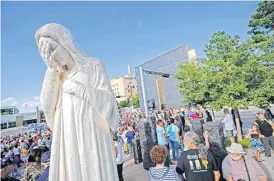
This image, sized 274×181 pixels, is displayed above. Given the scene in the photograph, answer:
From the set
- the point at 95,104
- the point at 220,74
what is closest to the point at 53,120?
the point at 95,104

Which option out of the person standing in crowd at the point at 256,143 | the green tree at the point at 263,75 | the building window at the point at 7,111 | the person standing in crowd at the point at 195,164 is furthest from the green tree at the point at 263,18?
the building window at the point at 7,111

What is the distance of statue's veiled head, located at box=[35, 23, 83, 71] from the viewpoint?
1.73 metres

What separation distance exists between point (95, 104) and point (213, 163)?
298cm

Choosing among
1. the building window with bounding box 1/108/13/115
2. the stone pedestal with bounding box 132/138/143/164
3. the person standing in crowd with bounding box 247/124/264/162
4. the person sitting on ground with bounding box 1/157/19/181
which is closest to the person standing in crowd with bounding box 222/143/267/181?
the person sitting on ground with bounding box 1/157/19/181

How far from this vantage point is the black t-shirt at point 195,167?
340cm

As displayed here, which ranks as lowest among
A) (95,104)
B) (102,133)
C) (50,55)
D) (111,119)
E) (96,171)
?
(96,171)

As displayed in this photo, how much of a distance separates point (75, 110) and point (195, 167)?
2526mm

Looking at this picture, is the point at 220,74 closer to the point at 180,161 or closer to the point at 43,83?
the point at 180,161

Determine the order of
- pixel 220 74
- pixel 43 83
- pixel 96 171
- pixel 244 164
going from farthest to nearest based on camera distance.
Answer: pixel 220 74 → pixel 244 164 → pixel 43 83 → pixel 96 171

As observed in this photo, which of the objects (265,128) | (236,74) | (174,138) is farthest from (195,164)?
(236,74)

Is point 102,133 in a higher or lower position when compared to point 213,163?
higher

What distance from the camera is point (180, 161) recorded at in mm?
3656

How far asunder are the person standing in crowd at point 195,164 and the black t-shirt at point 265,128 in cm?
520

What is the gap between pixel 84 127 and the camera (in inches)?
64.7
